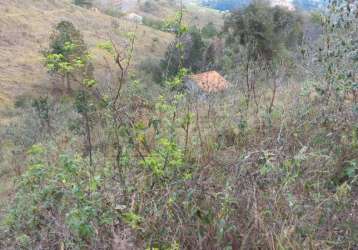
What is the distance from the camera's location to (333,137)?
3.11 metres

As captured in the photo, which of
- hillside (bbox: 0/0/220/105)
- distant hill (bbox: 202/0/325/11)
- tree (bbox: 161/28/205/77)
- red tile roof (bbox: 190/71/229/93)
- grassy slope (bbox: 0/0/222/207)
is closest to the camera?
tree (bbox: 161/28/205/77)

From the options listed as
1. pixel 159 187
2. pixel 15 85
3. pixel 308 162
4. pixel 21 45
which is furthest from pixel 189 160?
pixel 21 45

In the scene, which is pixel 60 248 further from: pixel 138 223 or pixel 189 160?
pixel 189 160

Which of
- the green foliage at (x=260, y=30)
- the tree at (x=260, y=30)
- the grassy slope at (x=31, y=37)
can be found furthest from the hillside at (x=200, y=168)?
the grassy slope at (x=31, y=37)

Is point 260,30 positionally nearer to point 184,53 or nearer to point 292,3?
point 292,3

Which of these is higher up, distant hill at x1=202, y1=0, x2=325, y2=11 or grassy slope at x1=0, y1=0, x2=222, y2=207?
distant hill at x1=202, y1=0, x2=325, y2=11

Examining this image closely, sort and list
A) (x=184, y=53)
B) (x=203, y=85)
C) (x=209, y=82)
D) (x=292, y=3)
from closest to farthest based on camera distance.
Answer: (x=184, y=53)
(x=203, y=85)
(x=209, y=82)
(x=292, y=3)

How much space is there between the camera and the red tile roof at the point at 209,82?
16.2 ft

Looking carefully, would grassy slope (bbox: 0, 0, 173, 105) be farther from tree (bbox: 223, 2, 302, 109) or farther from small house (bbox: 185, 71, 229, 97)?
small house (bbox: 185, 71, 229, 97)

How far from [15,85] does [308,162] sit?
2528cm

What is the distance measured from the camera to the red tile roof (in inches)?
195

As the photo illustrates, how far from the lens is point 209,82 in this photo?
217 inches

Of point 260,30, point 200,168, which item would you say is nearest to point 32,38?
point 260,30

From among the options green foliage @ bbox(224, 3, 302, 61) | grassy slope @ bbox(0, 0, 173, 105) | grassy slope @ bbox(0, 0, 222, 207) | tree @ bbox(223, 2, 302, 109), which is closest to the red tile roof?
tree @ bbox(223, 2, 302, 109)
